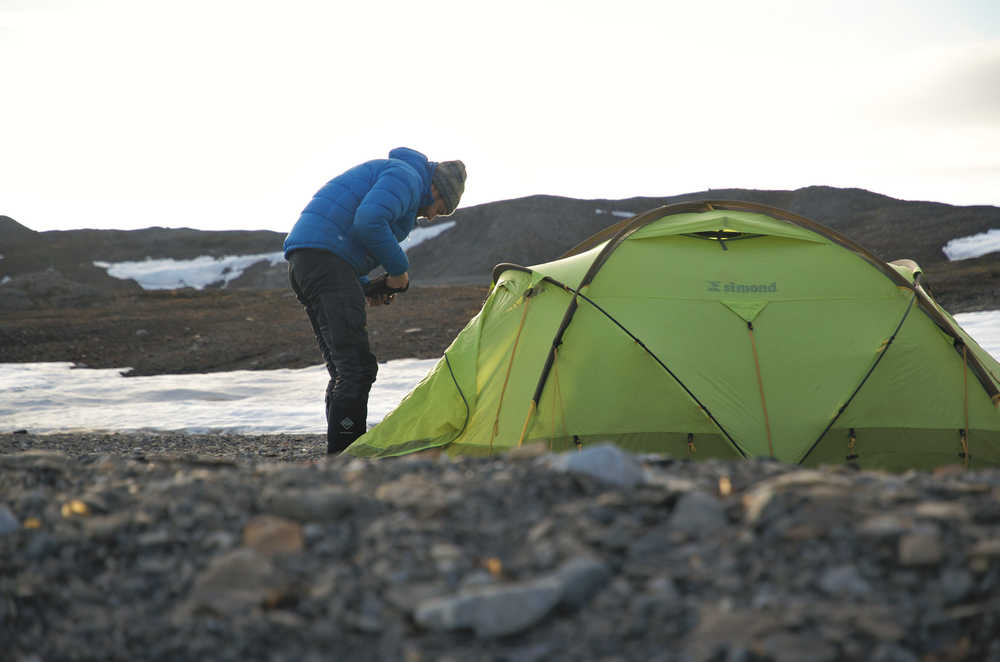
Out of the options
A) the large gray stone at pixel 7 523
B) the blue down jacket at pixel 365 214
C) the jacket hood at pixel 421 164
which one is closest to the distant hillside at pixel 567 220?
the jacket hood at pixel 421 164

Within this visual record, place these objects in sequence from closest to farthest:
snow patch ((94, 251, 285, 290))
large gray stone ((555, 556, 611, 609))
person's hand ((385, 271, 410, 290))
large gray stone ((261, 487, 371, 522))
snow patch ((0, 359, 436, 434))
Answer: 1. large gray stone ((555, 556, 611, 609))
2. large gray stone ((261, 487, 371, 522))
3. person's hand ((385, 271, 410, 290))
4. snow patch ((0, 359, 436, 434))
5. snow patch ((94, 251, 285, 290))

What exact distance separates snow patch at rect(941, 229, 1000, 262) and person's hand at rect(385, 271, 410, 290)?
2865cm

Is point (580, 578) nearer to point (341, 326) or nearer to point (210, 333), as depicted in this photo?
point (341, 326)

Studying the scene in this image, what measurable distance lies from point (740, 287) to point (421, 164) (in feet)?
8.41

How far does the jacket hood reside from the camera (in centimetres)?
605

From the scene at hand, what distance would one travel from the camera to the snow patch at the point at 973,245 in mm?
29164

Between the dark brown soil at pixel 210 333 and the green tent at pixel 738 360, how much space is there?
756 centimetres

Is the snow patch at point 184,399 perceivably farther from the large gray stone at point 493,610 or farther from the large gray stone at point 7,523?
the large gray stone at point 493,610

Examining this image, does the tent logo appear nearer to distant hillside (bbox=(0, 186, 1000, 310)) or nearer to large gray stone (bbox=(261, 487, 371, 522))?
large gray stone (bbox=(261, 487, 371, 522))

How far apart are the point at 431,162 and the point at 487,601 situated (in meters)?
4.56

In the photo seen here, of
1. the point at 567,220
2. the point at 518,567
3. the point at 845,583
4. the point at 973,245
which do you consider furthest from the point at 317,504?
the point at 567,220

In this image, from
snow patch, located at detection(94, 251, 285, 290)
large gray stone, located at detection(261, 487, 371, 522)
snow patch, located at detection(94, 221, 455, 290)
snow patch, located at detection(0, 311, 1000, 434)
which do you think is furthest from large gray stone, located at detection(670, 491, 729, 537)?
snow patch, located at detection(94, 251, 285, 290)

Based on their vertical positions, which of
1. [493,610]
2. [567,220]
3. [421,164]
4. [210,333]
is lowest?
[493,610]

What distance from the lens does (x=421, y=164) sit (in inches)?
239
